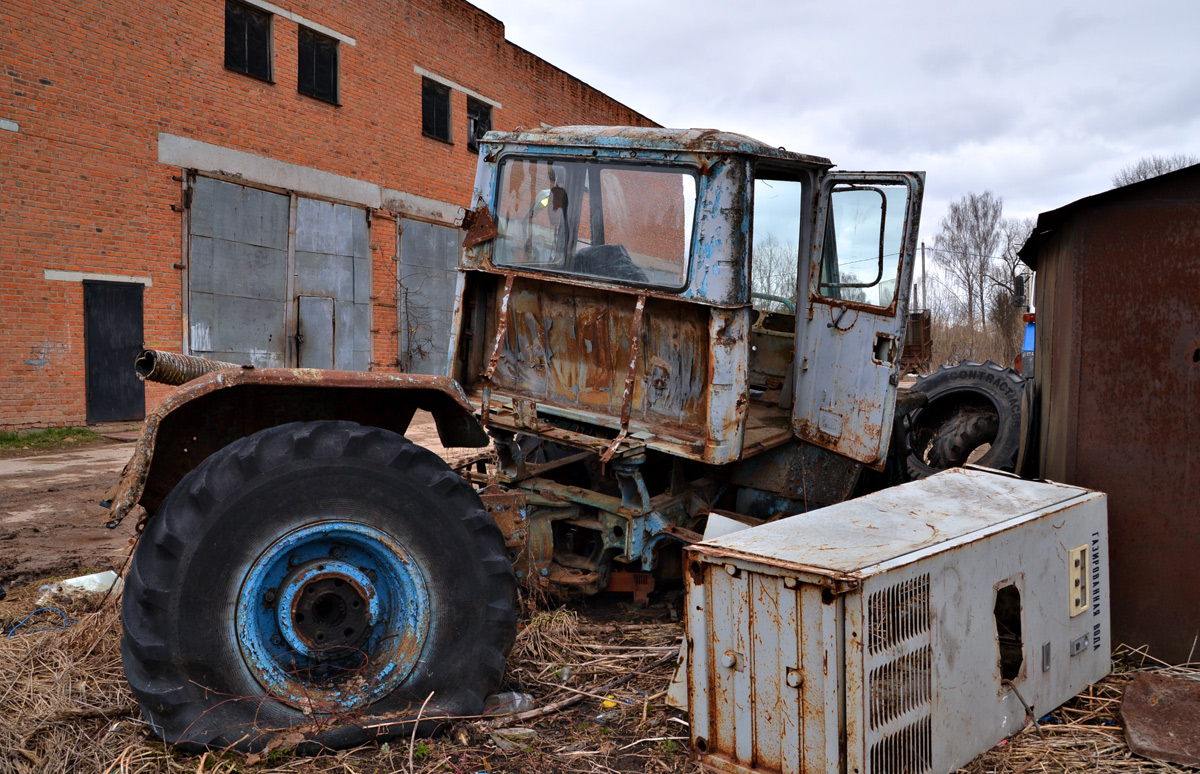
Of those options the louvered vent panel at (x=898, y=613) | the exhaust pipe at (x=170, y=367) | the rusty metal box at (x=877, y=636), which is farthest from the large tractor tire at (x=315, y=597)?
the louvered vent panel at (x=898, y=613)

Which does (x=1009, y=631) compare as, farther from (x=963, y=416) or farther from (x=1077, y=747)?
(x=963, y=416)

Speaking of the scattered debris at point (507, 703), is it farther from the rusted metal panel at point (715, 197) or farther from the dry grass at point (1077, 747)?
the rusted metal panel at point (715, 197)

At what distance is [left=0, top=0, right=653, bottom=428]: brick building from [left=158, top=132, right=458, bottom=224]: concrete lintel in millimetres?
31

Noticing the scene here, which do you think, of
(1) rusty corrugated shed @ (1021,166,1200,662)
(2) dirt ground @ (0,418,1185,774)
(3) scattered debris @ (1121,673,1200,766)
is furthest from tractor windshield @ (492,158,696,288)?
(3) scattered debris @ (1121,673,1200,766)

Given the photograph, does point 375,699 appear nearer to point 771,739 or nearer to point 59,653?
point 771,739

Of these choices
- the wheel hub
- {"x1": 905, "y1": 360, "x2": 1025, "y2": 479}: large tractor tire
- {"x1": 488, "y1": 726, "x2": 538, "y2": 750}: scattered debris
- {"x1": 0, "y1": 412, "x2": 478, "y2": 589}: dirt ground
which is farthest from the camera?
{"x1": 905, "y1": 360, "x2": 1025, "y2": 479}: large tractor tire

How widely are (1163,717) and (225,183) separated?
13.5m

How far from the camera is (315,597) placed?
2670 mm

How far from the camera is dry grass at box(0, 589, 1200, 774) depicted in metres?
2.53

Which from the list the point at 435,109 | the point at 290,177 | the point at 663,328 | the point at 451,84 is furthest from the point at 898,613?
the point at 451,84

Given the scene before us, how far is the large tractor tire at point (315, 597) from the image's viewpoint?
2.42 m

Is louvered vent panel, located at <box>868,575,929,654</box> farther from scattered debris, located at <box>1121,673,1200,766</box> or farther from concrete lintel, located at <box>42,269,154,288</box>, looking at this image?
concrete lintel, located at <box>42,269,154,288</box>

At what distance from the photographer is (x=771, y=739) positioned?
251 centimetres

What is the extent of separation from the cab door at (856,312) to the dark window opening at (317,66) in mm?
12321
